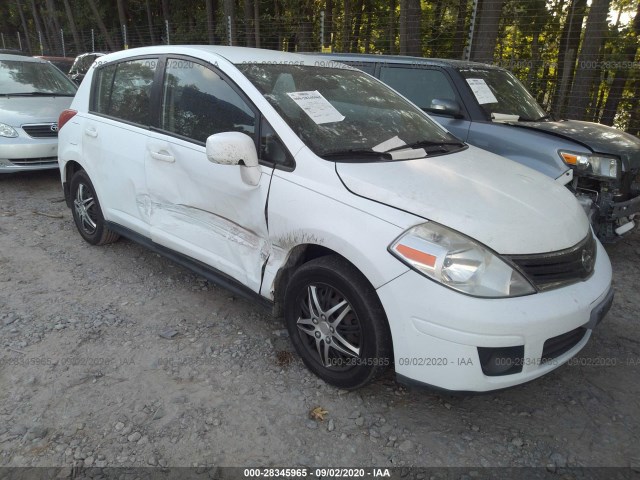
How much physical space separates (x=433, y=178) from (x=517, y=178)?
0.62 m

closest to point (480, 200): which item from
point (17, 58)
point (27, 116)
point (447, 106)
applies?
point (447, 106)

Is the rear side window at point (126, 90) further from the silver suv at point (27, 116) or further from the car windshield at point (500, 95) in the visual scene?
the car windshield at point (500, 95)

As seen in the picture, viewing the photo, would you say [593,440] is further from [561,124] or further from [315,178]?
[561,124]

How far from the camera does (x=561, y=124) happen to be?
5062 mm

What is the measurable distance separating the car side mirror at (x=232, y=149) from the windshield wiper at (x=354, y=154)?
0.39 meters

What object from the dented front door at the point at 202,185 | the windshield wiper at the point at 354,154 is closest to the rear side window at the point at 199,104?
the dented front door at the point at 202,185

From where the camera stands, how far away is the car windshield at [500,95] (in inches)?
199

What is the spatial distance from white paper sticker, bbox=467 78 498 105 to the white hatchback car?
72.6 inches

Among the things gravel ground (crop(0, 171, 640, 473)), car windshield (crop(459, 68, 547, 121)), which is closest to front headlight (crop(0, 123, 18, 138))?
gravel ground (crop(0, 171, 640, 473))

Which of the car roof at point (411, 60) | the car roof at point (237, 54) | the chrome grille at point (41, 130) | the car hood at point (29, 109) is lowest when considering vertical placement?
the chrome grille at point (41, 130)

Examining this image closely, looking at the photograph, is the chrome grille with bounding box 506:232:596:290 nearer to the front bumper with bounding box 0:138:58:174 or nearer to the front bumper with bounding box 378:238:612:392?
the front bumper with bounding box 378:238:612:392

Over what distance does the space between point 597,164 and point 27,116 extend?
6.56 m

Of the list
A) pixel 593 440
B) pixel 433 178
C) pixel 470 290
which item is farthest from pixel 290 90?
pixel 593 440

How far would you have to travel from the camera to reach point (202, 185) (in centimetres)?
304
